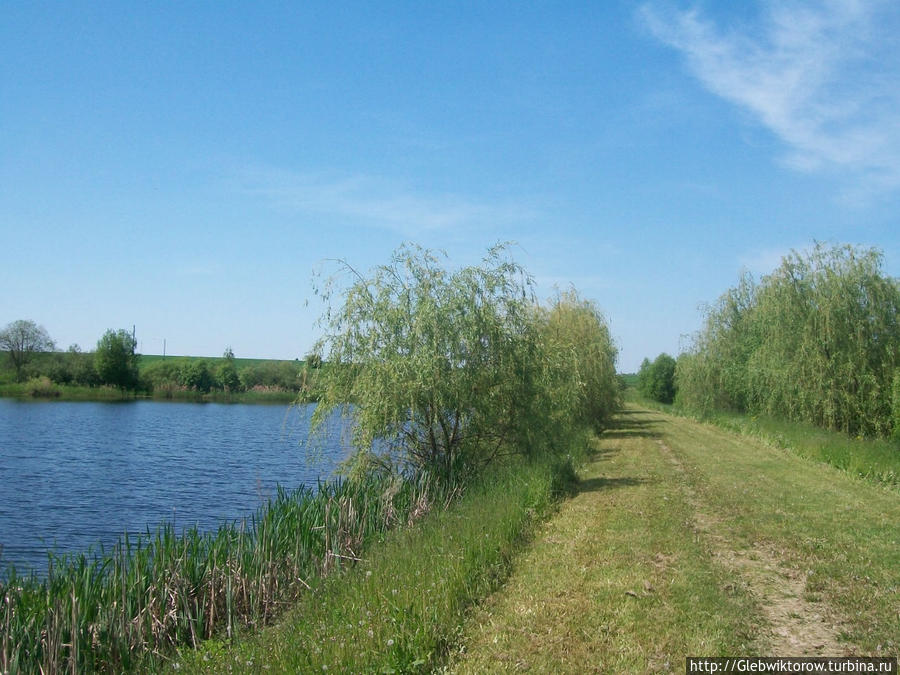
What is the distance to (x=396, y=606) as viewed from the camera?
6102mm

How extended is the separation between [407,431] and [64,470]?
16.0 m

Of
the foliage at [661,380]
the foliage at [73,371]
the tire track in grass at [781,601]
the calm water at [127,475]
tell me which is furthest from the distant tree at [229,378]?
the tire track in grass at [781,601]

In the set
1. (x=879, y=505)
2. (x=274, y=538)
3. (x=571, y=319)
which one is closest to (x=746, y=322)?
(x=571, y=319)

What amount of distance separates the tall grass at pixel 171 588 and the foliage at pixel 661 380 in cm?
7499

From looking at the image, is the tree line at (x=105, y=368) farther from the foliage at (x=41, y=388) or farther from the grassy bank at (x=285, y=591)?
the grassy bank at (x=285, y=591)

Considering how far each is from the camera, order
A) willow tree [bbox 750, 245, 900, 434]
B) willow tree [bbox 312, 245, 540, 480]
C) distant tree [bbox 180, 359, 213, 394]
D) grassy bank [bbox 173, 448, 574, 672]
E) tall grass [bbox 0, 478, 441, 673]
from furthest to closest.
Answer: distant tree [bbox 180, 359, 213, 394], willow tree [bbox 750, 245, 900, 434], willow tree [bbox 312, 245, 540, 480], tall grass [bbox 0, 478, 441, 673], grassy bank [bbox 173, 448, 574, 672]

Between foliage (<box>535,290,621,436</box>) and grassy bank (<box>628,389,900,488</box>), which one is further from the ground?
foliage (<box>535,290,621,436</box>)

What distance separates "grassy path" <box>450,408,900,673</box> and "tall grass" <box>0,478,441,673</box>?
117 inches

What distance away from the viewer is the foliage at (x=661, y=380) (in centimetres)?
8138

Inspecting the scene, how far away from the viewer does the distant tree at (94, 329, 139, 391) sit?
238ft

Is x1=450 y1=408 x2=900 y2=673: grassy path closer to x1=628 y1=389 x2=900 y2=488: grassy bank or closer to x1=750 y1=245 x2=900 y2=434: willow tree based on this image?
x1=628 y1=389 x2=900 y2=488: grassy bank

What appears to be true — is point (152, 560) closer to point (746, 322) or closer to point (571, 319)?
point (571, 319)

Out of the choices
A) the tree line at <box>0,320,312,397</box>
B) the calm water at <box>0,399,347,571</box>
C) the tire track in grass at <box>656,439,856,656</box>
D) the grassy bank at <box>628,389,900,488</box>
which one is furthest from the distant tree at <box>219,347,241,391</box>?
the tire track in grass at <box>656,439,856,656</box>

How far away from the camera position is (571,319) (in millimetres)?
30547
